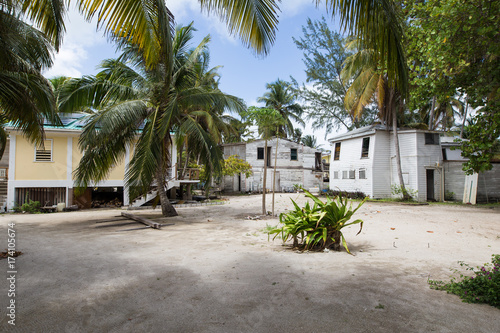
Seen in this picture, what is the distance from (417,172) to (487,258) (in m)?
16.0

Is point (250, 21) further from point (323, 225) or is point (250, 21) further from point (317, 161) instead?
point (317, 161)

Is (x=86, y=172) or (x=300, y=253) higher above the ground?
(x=86, y=172)

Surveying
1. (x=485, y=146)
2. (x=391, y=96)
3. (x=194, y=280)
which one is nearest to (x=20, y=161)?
(x=194, y=280)

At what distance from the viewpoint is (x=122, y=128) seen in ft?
35.2

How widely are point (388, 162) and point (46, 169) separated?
2226 cm

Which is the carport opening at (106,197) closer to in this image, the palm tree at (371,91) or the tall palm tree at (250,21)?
the tall palm tree at (250,21)

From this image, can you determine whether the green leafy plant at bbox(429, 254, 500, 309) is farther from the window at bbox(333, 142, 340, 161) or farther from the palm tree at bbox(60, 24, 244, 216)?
the window at bbox(333, 142, 340, 161)

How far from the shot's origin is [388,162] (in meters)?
21.2

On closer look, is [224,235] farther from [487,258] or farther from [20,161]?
[20,161]

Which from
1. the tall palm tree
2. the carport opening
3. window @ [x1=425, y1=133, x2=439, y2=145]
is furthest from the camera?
window @ [x1=425, y1=133, x2=439, y2=145]

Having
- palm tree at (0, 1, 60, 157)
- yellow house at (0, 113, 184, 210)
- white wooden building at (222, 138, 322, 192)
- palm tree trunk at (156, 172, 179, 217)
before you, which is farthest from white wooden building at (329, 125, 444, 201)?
palm tree at (0, 1, 60, 157)

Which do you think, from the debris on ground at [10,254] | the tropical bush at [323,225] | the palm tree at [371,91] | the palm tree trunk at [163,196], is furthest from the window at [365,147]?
the debris on ground at [10,254]

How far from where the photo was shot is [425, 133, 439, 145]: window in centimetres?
1992

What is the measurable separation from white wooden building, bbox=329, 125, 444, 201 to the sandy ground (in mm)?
Answer: 13502
